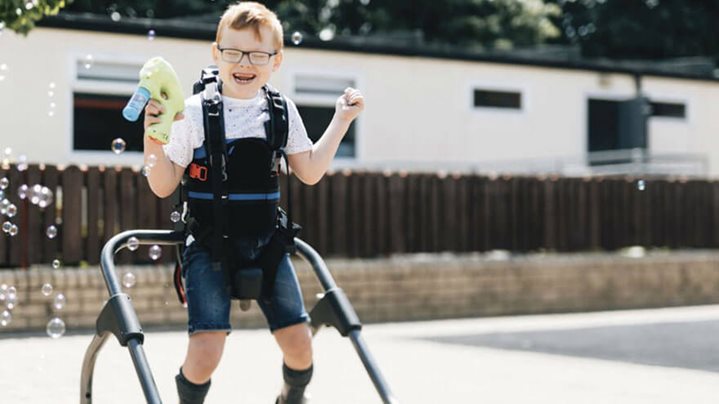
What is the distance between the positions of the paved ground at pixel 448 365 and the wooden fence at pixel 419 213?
1.28 m

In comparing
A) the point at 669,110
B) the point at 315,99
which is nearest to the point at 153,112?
the point at 315,99

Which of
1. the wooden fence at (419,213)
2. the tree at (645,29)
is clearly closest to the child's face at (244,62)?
the wooden fence at (419,213)

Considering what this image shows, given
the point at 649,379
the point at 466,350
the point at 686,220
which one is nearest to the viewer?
the point at 649,379

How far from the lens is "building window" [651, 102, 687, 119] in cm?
2222

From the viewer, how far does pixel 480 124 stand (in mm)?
19547

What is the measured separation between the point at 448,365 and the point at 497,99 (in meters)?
10.9

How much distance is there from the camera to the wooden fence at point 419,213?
488 inches

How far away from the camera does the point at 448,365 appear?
9445 mm

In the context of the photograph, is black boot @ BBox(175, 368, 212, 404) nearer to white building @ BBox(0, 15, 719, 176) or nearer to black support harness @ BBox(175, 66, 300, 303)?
black support harness @ BBox(175, 66, 300, 303)

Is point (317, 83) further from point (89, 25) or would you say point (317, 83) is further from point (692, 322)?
point (692, 322)

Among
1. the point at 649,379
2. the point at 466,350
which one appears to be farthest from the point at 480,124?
the point at 649,379

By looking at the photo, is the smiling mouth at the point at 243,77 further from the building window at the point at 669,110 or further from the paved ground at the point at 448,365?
the building window at the point at 669,110

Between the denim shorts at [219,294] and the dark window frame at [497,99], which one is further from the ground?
the dark window frame at [497,99]

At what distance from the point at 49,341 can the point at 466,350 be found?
362 cm
